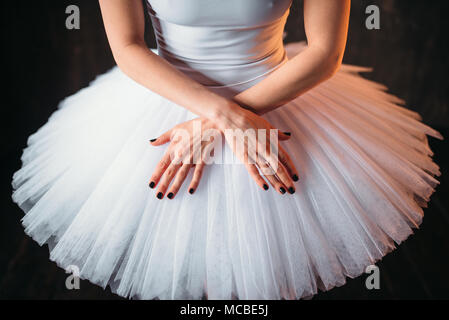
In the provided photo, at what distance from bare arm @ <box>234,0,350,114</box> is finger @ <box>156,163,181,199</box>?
177mm

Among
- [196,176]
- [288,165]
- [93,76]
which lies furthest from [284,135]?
[93,76]

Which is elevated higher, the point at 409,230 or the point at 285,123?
the point at 285,123

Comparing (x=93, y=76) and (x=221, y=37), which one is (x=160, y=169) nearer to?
(x=221, y=37)

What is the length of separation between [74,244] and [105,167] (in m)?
0.15

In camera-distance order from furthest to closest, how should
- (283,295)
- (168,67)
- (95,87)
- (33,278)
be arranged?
(33,278) < (95,87) < (168,67) < (283,295)

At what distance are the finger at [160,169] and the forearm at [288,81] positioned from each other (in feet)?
0.56

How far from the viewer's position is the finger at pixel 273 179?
0.66 m

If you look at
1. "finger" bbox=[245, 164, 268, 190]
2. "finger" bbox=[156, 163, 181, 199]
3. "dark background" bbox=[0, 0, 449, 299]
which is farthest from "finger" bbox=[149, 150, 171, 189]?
"dark background" bbox=[0, 0, 449, 299]

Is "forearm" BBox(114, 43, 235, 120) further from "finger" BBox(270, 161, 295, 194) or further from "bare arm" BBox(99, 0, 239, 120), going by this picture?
"finger" BBox(270, 161, 295, 194)

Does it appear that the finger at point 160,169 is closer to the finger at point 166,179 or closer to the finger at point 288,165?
the finger at point 166,179

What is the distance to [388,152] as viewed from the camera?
0.77 metres

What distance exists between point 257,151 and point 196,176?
0.37 feet
